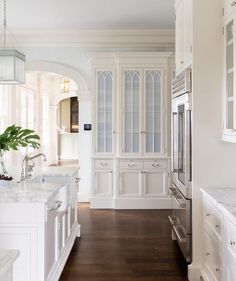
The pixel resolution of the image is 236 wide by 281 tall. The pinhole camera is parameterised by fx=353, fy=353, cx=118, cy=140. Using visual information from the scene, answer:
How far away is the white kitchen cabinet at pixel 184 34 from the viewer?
318 centimetres

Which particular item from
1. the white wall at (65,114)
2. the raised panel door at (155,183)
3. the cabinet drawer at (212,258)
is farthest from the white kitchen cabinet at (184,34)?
the white wall at (65,114)

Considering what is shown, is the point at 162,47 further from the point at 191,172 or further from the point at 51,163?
the point at 51,163

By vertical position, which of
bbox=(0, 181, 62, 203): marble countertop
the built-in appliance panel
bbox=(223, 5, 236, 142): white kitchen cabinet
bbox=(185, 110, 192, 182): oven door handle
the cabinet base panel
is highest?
bbox=(223, 5, 236, 142): white kitchen cabinet

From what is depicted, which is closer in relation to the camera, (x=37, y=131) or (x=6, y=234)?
(x=6, y=234)

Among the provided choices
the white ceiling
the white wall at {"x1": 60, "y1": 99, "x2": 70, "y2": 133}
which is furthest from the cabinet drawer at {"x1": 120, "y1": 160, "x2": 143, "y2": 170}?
the white wall at {"x1": 60, "y1": 99, "x2": 70, "y2": 133}

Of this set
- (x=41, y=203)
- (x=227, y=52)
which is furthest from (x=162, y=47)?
(x=41, y=203)

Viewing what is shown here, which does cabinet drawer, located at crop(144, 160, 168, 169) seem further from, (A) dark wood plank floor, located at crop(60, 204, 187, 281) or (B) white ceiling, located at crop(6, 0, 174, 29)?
(B) white ceiling, located at crop(6, 0, 174, 29)

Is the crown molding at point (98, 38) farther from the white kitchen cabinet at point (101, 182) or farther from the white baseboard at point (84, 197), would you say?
the white baseboard at point (84, 197)

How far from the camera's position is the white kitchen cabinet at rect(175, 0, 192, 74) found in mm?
3178

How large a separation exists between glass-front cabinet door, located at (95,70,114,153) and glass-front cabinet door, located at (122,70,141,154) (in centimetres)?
22

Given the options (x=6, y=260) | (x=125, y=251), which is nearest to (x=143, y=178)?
(x=125, y=251)

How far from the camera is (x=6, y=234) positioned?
8.28 feet

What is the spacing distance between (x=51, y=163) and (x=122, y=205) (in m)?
6.03

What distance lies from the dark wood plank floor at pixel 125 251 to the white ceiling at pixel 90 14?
3056 millimetres
